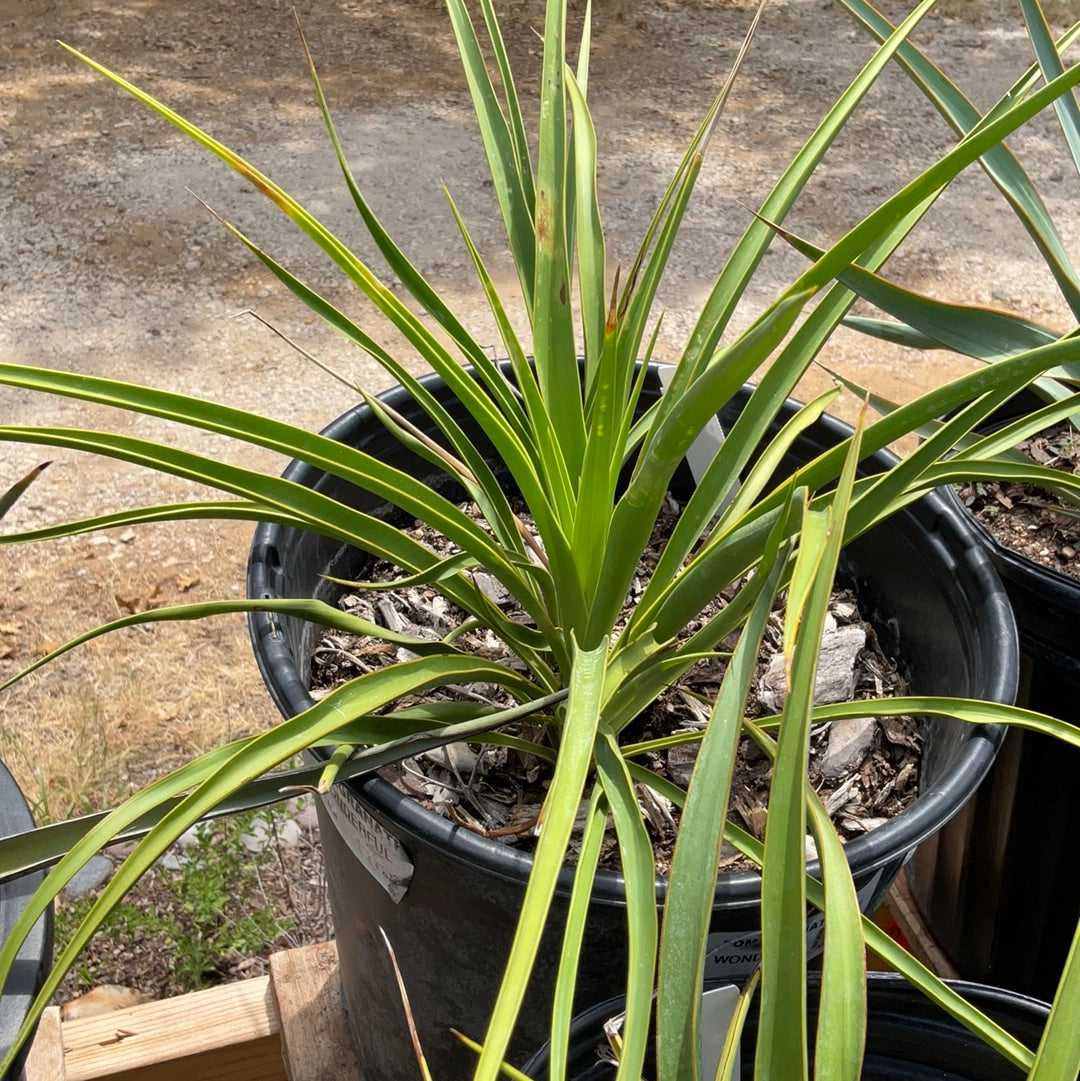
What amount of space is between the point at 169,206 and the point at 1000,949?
219cm

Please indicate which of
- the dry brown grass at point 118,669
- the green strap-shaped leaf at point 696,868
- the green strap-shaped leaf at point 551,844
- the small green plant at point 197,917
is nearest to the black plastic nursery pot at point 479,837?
the green strap-shaped leaf at point 551,844

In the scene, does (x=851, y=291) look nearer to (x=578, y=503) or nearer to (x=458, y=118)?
(x=578, y=503)

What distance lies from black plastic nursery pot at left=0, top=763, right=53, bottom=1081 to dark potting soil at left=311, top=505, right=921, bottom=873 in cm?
26

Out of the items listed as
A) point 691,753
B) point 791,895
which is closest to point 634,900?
point 791,895

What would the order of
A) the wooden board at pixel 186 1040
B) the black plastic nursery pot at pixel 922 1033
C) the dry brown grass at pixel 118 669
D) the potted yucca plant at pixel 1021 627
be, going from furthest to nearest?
the dry brown grass at pixel 118 669, the wooden board at pixel 186 1040, the potted yucca plant at pixel 1021 627, the black plastic nursery pot at pixel 922 1033

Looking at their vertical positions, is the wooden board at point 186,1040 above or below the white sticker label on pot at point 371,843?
below

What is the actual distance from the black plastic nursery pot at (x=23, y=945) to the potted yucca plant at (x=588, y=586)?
0.06m

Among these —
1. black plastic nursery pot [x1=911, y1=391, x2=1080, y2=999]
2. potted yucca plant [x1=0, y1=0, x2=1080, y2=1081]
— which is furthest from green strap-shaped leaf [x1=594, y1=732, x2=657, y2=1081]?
black plastic nursery pot [x1=911, y1=391, x2=1080, y2=999]

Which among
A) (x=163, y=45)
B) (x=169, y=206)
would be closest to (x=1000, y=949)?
(x=169, y=206)

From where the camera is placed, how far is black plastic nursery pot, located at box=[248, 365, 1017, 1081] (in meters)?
0.73

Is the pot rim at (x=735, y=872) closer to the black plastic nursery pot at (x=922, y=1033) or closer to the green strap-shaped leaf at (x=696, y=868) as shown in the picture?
the black plastic nursery pot at (x=922, y=1033)

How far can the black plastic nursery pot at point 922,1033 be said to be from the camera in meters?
0.70

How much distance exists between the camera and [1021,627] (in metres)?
0.99

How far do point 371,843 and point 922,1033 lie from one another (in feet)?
1.23
